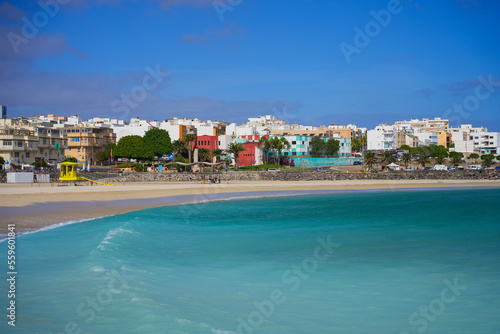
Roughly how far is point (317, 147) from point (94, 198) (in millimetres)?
71609

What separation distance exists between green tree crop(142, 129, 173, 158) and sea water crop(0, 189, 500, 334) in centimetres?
6133

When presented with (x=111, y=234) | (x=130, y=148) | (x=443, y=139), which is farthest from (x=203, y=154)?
(x=443, y=139)

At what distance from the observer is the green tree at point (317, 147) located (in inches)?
4060

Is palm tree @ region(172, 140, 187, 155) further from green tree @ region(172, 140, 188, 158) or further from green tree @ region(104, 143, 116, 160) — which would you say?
green tree @ region(104, 143, 116, 160)

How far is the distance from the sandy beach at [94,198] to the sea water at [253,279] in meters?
2.79

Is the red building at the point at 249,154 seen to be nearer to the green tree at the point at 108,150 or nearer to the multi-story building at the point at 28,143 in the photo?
the green tree at the point at 108,150

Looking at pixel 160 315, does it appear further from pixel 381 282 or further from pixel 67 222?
pixel 67 222

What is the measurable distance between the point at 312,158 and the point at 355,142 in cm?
3299

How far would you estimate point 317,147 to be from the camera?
10325 centimetres

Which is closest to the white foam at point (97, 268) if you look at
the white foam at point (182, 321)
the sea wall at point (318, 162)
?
the white foam at point (182, 321)

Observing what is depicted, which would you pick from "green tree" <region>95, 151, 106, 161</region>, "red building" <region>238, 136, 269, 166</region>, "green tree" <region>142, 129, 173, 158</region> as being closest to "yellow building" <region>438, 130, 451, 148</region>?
"red building" <region>238, 136, 269, 166</region>

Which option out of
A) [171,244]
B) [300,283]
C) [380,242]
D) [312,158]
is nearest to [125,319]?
[300,283]

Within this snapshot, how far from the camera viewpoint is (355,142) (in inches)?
5034

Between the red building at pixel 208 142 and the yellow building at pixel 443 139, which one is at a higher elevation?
the yellow building at pixel 443 139
